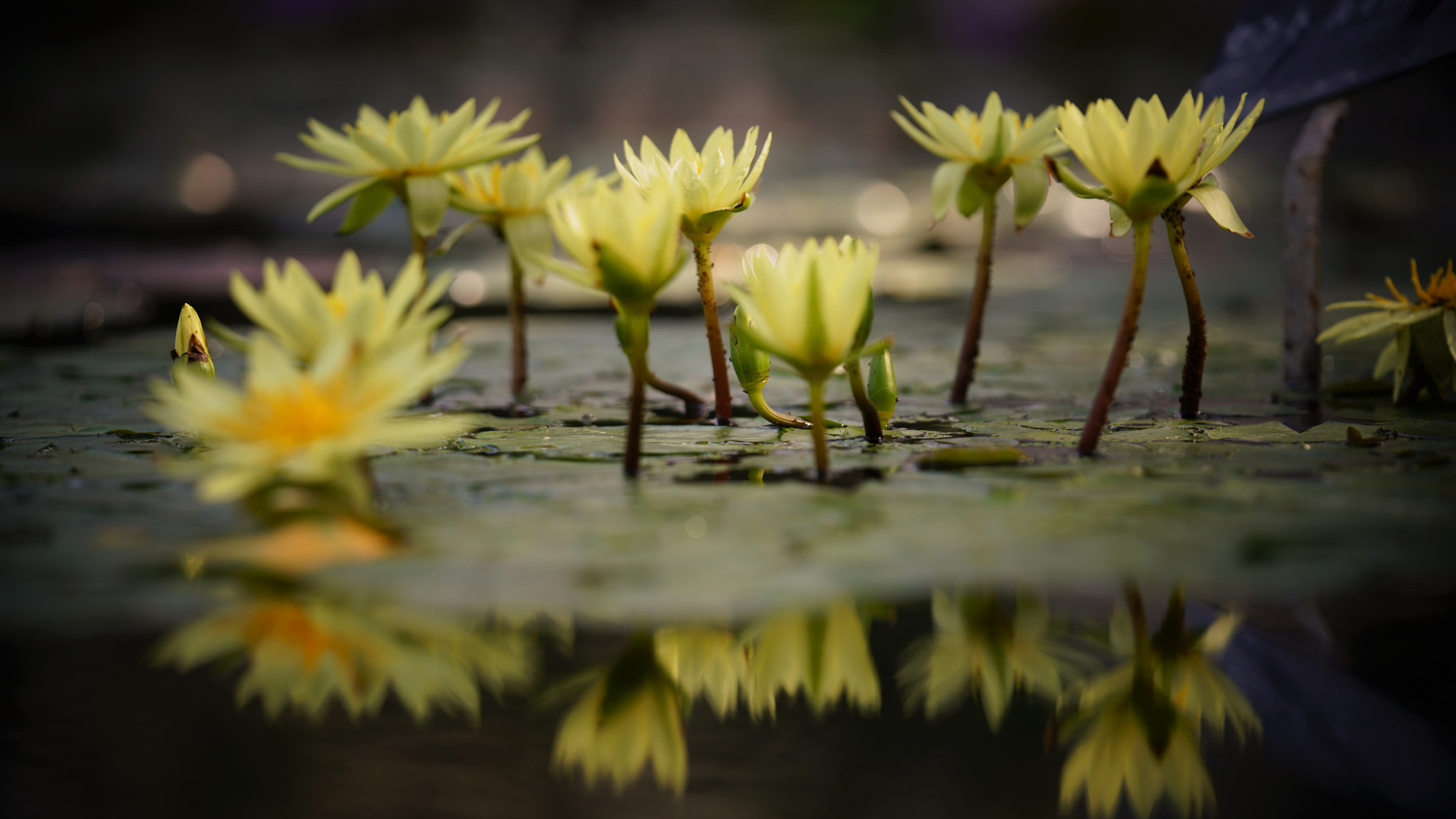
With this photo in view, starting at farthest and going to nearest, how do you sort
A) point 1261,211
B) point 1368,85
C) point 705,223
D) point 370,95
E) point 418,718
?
1. point 370,95
2. point 1261,211
3. point 1368,85
4. point 705,223
5. point 418,718

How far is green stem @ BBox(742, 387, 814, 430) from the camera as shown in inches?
77.4

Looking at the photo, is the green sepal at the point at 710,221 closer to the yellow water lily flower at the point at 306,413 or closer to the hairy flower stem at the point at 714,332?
the hairy flower stem at the point at 714,332

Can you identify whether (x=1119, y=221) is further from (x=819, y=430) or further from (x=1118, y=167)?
(x=819, y=430)

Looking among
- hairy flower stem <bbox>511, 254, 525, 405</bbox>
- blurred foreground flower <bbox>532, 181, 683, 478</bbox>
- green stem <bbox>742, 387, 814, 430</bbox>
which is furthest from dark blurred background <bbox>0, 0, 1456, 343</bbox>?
blurred foreground flower <bbox>532, 181, 683, 478</bbox>

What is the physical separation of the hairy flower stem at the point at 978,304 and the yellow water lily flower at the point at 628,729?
4.70 feet

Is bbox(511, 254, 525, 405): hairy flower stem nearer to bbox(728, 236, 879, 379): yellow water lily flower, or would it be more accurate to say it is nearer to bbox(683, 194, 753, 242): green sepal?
bbox(683, 194, 753, 242): green sepal

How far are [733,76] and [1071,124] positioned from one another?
7.56 m


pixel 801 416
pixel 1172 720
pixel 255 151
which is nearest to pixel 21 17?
pixel 255 151

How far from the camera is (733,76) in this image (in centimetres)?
868

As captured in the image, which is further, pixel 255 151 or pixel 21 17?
pixel 21 17

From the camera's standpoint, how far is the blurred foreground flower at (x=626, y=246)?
4.54 feet

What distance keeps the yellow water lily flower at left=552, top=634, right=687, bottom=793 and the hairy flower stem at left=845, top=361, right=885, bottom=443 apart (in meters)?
0.72

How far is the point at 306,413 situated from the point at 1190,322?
1492 mm

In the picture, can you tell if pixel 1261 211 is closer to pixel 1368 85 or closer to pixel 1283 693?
pixel 1368 85
